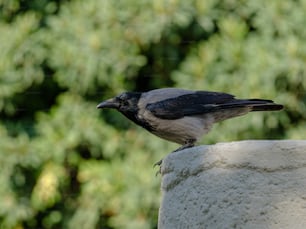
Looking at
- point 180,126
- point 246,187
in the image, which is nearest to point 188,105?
point 180,126

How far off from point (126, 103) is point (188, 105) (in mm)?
450

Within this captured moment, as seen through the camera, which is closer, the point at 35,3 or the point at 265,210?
the point at 265,210

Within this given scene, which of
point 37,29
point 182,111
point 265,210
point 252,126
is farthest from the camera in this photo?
point 37,29

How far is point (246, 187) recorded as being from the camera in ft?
10.0

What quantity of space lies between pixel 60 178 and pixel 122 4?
156 cm

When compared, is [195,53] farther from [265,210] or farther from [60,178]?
[265,210]

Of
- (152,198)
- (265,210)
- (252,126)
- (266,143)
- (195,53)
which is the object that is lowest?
(152,198)

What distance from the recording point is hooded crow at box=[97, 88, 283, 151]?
18.7ft

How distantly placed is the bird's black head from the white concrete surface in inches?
109

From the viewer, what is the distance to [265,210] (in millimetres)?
3010

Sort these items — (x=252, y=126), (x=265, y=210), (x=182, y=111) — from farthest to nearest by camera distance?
1. (x=252, y=126)
2. (x=182, y=111)
3. (x=265, y=210)

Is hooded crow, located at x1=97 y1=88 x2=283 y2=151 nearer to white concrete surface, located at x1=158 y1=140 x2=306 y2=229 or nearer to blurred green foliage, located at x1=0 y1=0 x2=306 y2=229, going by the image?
blurred green foliage, located at x1=0 y1=0 x2=306 y2=229

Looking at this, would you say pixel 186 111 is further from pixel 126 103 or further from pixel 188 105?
pixel 126 103

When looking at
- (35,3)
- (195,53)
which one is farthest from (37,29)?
(195,53)
